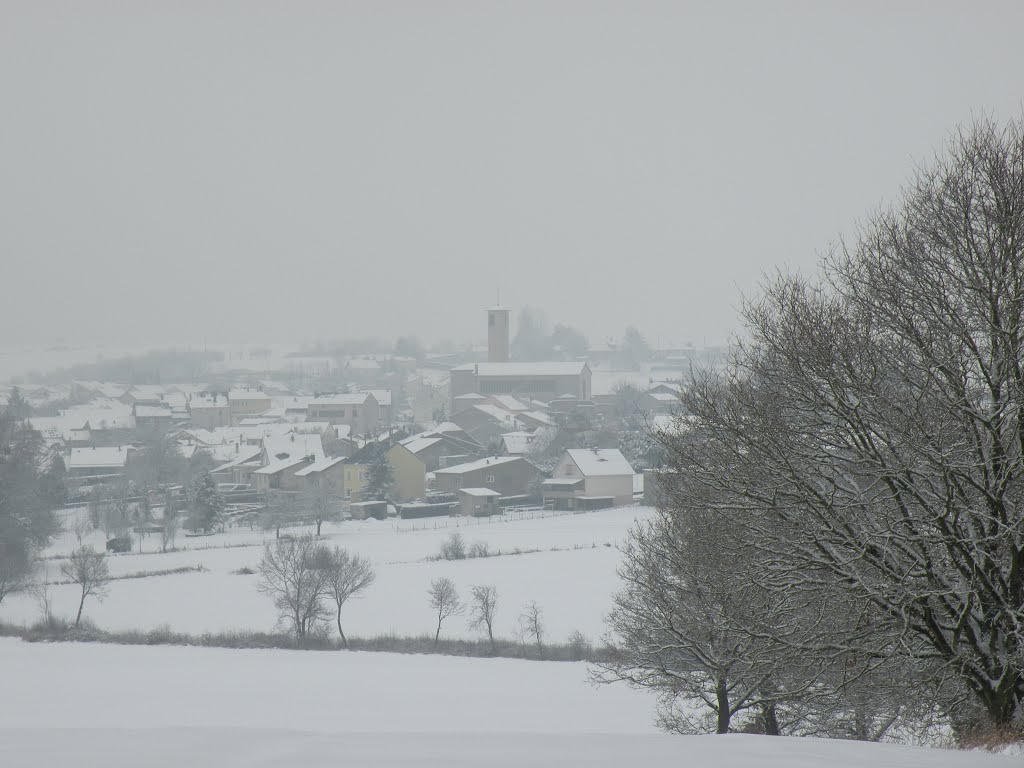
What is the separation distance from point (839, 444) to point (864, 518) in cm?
73

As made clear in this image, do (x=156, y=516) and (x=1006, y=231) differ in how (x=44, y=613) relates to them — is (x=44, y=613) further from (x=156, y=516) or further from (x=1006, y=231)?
(x=1006, y=231)

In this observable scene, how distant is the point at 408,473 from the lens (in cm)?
5447

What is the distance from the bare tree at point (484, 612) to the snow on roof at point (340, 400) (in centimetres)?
6908

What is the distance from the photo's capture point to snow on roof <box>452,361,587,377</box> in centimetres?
10075

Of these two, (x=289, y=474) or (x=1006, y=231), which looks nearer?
(x=1006, y=231)

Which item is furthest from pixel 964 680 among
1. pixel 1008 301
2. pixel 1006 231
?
pixel 1006 231

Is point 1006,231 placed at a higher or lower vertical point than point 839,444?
higher

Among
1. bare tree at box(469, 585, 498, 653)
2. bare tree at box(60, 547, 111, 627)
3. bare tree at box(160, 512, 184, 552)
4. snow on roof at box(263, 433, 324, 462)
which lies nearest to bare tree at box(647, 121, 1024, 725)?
bare tree at box(469, 585, 498, 653)

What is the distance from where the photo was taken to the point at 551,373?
331 feet

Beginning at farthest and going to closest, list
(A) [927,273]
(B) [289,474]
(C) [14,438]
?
(B) [289,474], (C) [14,438], (A) [927,273]

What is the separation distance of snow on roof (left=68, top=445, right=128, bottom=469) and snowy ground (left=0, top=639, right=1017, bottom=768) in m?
44.3

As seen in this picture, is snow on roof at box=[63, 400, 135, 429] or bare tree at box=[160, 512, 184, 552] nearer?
bare tree at box=[160, 512, 184, 552]

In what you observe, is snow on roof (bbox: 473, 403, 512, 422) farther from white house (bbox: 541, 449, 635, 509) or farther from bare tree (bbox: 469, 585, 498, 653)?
bare tree (bbox: 469, 585, 498, 653)

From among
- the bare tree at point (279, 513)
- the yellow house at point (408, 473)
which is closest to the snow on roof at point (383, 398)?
the yellow house at point (408, 473)
